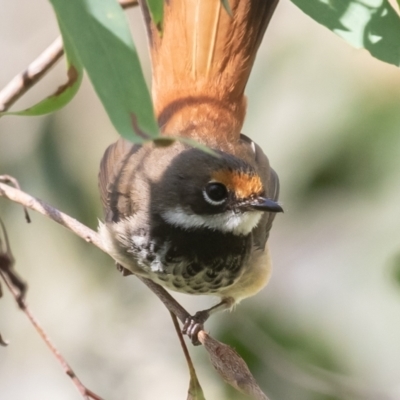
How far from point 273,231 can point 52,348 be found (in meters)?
2.12

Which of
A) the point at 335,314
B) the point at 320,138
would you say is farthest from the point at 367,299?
the point at 320,138

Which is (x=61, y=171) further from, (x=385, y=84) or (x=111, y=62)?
(x=111, y=62)

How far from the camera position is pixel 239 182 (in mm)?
1965

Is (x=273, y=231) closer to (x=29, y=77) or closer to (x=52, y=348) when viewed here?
(x=29, y=77)

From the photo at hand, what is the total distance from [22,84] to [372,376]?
214 cm

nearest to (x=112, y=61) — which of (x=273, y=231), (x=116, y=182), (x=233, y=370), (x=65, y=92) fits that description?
(x=65, y=92)

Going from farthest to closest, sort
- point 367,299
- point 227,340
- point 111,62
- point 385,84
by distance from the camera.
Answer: point 367,299 < point 385,84 < point 227,340 < point 111,62

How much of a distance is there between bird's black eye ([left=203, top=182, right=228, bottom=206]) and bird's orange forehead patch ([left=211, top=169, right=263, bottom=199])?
16mm

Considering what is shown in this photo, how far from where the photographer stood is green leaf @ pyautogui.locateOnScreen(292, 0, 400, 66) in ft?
4.66

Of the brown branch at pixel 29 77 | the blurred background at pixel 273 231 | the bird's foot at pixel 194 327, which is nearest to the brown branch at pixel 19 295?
the brown branch at pixel 29 77

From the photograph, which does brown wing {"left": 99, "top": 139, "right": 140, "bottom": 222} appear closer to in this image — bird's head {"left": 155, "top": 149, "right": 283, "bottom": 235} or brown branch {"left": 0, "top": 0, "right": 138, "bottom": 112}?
bird's head {"left": 155, "top": 149, "right": 283, "bottom": 235}

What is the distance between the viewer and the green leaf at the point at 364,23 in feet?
4.66

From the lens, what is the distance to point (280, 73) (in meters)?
3.67

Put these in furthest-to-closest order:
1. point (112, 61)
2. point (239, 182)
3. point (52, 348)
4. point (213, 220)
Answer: point (213, 220) < point (239, 182) < point (52, 348) < point (112, 61)
